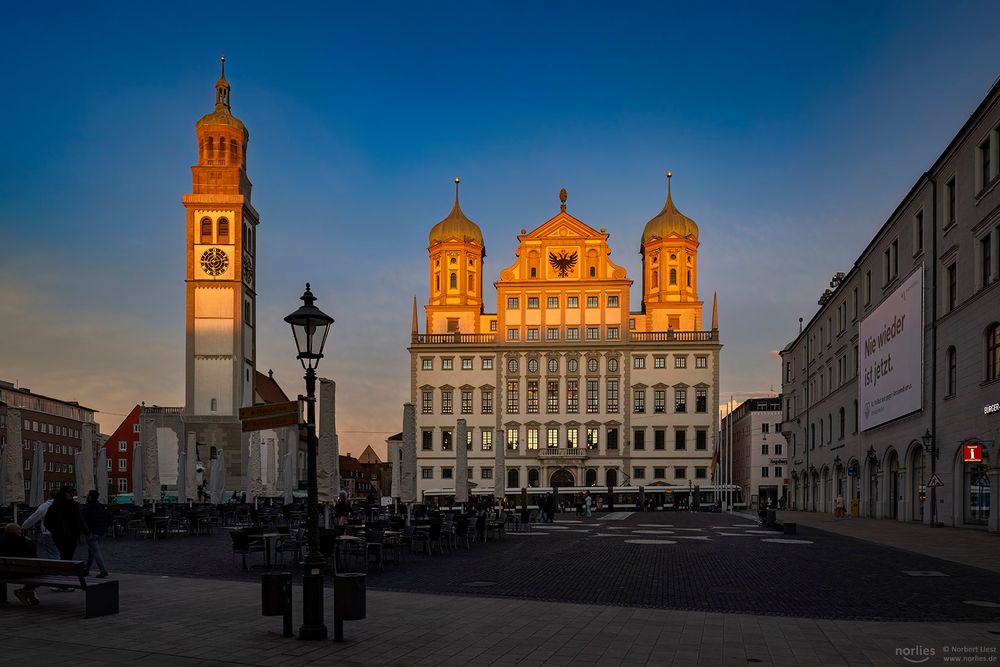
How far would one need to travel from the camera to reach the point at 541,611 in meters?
12.6

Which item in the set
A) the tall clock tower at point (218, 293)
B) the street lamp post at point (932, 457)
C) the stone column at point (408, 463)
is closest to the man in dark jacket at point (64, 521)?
the stone column at point (408, 463)

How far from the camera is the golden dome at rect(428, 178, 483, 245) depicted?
92.8 meters

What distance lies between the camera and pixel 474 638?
411 inches

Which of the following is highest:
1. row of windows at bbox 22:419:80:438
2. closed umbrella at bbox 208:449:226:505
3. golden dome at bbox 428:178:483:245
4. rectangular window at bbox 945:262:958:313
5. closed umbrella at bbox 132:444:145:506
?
golden dome at bbox 428:178:483:245

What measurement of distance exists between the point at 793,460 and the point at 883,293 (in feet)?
109

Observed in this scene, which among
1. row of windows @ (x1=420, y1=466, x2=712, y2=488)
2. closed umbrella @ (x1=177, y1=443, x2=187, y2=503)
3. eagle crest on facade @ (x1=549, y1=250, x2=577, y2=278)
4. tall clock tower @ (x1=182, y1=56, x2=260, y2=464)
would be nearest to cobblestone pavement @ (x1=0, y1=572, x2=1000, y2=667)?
closed umbrella @ (x1=177, y1=443, x2=187, y2=503)

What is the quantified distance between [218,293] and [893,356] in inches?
2224

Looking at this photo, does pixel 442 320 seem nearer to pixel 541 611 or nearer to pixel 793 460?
pixel 793 460

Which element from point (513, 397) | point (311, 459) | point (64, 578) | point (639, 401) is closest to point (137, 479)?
point (64, 578)

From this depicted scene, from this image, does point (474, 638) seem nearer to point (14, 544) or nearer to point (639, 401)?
point (14, 544)

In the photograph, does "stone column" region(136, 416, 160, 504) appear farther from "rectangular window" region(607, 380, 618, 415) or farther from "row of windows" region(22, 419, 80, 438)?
"row of windows" region(22, 419, 80, 438)

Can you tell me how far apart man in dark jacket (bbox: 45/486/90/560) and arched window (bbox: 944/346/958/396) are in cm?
3019

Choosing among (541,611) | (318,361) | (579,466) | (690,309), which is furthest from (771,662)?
(690,309)

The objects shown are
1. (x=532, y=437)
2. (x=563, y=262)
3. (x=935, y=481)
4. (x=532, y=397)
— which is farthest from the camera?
(x=532, y=397)
